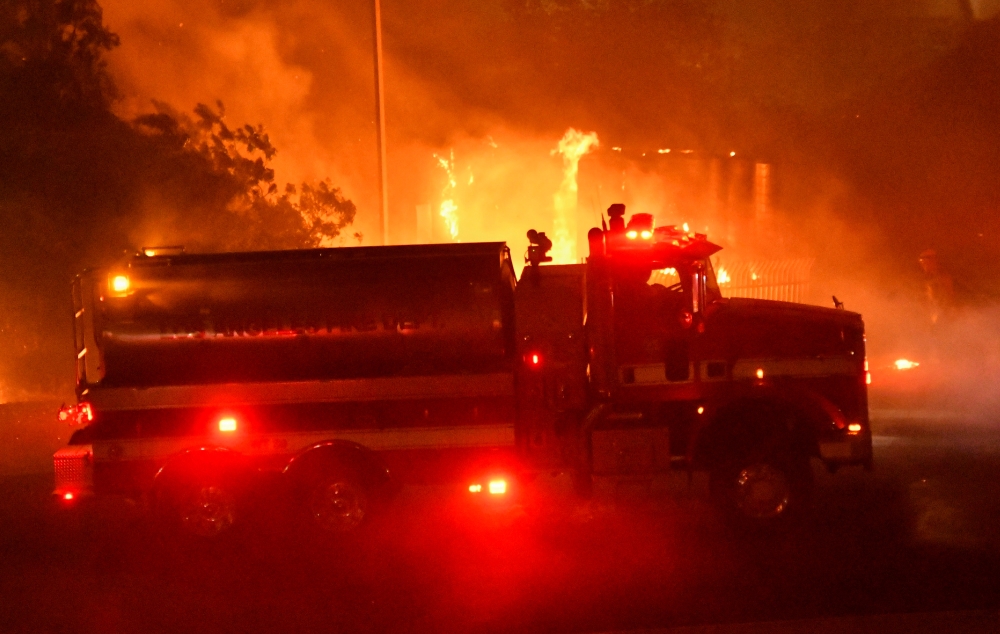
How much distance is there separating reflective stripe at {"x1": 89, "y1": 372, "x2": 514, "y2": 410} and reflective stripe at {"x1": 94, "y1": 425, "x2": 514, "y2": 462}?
27cm

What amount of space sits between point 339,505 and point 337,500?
0.04m

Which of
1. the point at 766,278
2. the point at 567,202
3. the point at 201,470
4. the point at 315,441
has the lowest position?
the point at 201,470

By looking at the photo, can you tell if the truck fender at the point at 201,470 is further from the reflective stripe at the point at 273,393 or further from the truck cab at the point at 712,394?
the truck cab at the point at 712,394

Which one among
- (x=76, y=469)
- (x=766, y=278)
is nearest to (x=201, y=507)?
(x=76, y=469)

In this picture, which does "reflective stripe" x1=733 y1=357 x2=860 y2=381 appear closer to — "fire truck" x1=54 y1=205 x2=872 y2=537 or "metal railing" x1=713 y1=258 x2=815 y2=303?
"fire truck" x1=54 y1=205 x2=872 y2=537

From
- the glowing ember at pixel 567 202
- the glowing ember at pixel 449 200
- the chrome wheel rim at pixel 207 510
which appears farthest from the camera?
the glowing ember at pixel 449 200

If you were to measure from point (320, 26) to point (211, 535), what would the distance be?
1651cm

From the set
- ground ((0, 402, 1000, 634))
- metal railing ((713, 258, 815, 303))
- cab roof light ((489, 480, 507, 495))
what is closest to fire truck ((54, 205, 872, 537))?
cab roof light ((489, 480, 507, 495))

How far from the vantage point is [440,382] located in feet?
28.6

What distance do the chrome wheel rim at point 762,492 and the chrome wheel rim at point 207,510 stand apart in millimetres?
4089

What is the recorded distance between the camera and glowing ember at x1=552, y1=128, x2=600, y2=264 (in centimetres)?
2414

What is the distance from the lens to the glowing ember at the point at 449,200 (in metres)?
25.8

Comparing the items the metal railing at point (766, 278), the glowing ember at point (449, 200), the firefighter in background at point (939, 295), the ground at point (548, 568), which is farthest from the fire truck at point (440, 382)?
the glowing ember at point (449, 200)

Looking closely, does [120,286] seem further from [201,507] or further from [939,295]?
[939,295]
